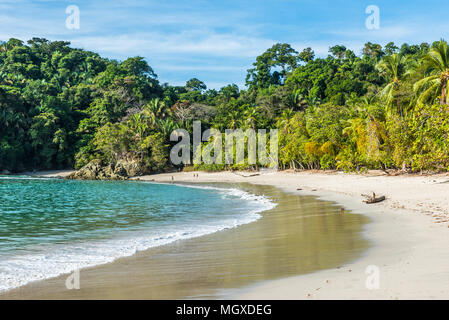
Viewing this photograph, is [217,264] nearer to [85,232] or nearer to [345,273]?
[345,273]

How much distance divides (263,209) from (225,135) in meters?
37.5

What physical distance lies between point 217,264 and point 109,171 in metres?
52.4

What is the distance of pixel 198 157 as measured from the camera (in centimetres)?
5678

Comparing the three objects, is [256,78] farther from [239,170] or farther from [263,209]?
[263,209]

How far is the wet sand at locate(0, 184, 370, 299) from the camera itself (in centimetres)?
576

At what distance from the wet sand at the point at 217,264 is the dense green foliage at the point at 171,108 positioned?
19.9m

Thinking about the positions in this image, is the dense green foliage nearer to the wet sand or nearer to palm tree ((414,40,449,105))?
palm tree ((414,40,449,105))

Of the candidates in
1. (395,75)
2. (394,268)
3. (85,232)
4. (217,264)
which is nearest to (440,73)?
(395,75)

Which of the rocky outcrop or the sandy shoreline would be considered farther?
the rocky outcrop

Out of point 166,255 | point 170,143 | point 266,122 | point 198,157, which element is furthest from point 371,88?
point 166,255

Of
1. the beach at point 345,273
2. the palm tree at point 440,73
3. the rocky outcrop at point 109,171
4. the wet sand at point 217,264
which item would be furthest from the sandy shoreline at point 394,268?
the rocky outcrop at point 109,171

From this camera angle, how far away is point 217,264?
23.9 ft

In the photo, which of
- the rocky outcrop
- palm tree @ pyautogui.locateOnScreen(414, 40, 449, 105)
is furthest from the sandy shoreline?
the rocky outcrop

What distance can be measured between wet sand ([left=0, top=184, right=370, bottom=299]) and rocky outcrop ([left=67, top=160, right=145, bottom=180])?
47.5m
